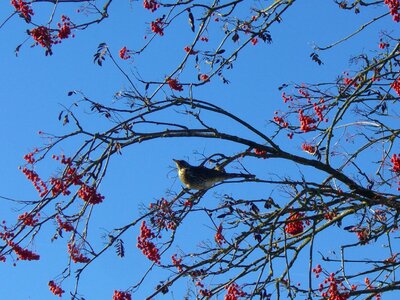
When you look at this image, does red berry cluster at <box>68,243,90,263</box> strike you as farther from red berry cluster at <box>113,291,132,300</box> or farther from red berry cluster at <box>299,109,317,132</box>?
red berry cluster at <box>299,109,317,132</box>

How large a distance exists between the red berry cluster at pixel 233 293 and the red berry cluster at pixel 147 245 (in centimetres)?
57

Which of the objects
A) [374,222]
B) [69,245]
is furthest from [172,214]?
[374,222]

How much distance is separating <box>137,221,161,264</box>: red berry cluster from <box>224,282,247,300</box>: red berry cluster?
0.57 m

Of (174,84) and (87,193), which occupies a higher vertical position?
(174,84)

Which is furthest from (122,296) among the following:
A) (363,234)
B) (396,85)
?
(396,85)

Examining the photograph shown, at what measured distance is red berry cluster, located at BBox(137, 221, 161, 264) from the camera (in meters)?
6.29

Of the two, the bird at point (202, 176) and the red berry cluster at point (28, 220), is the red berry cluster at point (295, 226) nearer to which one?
the bird at point (202, 176)

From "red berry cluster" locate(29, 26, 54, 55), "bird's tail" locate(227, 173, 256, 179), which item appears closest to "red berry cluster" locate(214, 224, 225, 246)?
"bird's tail" locate(227, 173, 256, 179)

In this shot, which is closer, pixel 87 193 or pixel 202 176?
pixel 87 193

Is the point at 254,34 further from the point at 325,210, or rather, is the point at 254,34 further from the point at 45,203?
the point at 45,203

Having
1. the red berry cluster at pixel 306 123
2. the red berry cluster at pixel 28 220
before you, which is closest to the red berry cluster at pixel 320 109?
the red berry cluster at pixel 306 123

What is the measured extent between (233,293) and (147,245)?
2.40ft

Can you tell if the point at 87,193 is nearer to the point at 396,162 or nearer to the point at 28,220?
the point at 28,220

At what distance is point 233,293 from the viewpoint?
6.25 metres
